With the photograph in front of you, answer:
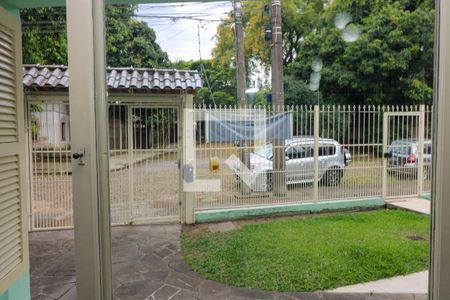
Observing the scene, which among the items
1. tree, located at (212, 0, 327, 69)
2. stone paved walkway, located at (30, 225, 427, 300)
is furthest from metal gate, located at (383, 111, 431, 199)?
stone paved walkway, located at (30, 225, 427, 300)

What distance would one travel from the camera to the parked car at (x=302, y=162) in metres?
4.57

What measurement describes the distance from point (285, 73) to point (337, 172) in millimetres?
1776

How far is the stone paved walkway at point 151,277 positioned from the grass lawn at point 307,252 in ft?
0.40

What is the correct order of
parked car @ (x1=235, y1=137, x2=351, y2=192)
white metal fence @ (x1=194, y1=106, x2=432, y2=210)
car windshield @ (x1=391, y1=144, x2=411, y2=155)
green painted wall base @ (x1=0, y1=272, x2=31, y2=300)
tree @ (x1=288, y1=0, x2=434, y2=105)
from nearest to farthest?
1. green painted wall base @ (x1=0, y1=272, x2=31, y2=300)
2. white metal fence @ (x1=194, y1=106, x2=432, y2=210)
3. parked car @ (x1=235, y1=137, x2=351, y2=192)
4. car windshield @ (x1=391, y1=144, x2=411, y2=155)
5. tree @ (x1=288, y1=0, x2=434, y2=105)

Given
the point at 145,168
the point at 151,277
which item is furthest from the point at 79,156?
the point at 145,168

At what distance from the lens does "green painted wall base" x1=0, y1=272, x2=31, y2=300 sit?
1.29 metres

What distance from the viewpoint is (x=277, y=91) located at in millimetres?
4793

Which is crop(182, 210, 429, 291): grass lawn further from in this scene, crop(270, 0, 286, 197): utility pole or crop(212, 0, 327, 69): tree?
crop(212, 0, 327, 69): tree

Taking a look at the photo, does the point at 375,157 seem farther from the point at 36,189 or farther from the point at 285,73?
the point at 36,189

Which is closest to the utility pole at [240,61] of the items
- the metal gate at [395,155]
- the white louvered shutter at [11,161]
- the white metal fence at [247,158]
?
the white metal fence at [247,158]

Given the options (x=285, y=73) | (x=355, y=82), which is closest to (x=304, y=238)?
(x=285, y=73)

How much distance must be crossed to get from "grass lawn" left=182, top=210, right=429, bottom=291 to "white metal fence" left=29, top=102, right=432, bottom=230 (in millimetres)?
536

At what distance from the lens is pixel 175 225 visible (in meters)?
4.19

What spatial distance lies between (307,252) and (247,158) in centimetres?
170
